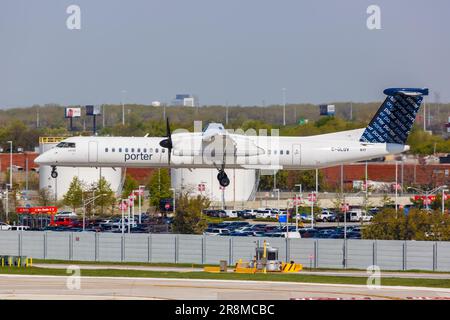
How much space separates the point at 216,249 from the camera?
75.1m

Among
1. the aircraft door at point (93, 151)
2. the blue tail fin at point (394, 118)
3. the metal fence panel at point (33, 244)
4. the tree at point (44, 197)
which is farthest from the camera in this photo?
the tree at point (44, 197)

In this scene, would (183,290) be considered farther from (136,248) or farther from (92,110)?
(92,110)

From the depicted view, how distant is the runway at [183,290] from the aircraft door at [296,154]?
2636 centimetres

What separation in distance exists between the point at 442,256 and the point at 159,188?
57.1 m

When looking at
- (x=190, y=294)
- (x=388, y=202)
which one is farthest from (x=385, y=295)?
(x=388, y=202)

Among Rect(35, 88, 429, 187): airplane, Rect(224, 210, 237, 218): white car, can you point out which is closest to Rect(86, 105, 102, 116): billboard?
Rect(224, 210, 237, 218): white car

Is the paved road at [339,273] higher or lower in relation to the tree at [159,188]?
lower

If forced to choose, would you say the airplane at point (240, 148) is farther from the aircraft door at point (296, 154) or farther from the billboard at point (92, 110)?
the billboard at point (92, 110)

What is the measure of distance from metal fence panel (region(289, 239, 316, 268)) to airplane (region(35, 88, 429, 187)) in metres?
6.93

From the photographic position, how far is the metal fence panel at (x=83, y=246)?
7812 centimetres

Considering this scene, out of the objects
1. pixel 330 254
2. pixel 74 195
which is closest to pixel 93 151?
pixel 330 254

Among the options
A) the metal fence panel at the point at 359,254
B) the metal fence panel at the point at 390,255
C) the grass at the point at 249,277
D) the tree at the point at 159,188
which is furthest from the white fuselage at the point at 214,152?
the tree at the point at 159,188

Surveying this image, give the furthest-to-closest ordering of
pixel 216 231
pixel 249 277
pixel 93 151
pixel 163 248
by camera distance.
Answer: pixel 216 231 < pixel 93 151 < pixel 163 248 < pixel 249 277
